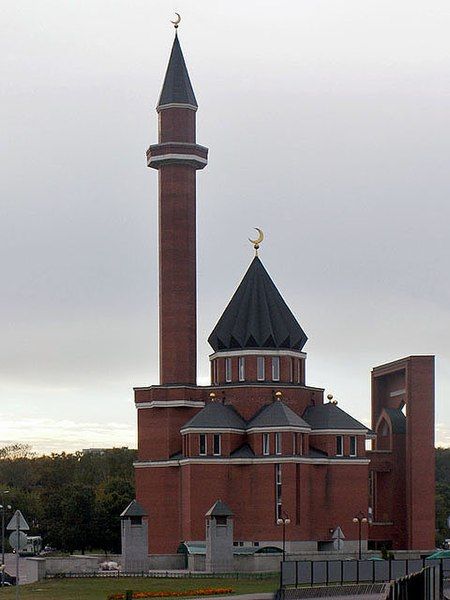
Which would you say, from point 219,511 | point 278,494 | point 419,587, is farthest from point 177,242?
point 419,587

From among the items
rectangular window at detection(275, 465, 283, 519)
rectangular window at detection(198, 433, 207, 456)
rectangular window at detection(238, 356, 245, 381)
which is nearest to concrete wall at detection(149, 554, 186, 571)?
rectangular window at detection(275, 465, 283, 519)

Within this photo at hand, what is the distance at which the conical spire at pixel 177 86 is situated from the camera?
3880 inches

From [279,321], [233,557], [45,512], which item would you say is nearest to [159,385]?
[279,321]

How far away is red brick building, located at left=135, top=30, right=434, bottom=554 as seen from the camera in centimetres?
9306

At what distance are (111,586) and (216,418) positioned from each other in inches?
1024

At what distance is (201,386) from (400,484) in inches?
605

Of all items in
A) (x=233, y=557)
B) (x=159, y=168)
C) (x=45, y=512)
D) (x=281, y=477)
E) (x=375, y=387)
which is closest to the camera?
(x=233, y=557)

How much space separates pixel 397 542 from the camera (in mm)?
101125

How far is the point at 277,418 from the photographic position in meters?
93.5

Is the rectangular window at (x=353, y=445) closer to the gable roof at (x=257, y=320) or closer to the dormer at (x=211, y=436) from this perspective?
the dormer at (x=211, y=436)

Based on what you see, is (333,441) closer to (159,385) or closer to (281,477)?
(281,477)

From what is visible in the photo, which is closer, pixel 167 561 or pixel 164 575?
pixel 164 575

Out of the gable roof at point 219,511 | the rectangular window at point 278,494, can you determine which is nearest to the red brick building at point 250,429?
the rectangular window at point 278,494

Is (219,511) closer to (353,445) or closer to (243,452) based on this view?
(243,452)
